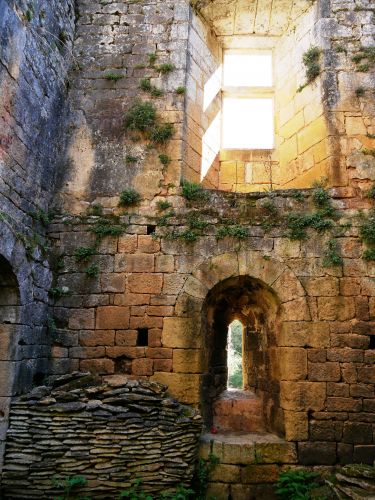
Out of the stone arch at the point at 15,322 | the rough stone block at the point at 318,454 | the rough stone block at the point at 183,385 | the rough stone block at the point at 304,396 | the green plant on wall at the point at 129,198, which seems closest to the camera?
the stone arch at the point at 15,322

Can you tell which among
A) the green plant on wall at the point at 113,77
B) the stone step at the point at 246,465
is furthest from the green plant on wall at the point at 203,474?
the green plant on wall at the point at 113,77

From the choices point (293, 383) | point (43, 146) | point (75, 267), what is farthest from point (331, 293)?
point (43, 146)

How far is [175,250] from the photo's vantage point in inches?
235

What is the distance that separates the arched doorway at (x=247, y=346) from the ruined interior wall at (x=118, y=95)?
2.02 m

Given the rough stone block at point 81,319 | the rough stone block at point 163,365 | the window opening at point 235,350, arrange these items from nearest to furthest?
the rough stone block at point 163,365
the rough stone block at point 81,319
the window opening at point 235,350

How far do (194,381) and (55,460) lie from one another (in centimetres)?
199

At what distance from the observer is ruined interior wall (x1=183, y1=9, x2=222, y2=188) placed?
21.8 feet

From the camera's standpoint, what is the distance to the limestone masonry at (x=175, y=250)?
16.3 feet

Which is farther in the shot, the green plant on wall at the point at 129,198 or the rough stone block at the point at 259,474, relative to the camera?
the green plant on wall at the point at 129,198

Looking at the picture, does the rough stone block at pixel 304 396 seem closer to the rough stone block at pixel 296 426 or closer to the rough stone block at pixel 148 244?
the rough stone block at pixel 296 426

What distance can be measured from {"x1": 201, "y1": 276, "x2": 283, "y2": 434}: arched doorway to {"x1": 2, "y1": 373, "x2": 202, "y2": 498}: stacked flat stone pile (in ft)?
2.90

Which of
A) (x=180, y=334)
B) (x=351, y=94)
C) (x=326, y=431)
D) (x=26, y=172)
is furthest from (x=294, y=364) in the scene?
(x=26, y=172)

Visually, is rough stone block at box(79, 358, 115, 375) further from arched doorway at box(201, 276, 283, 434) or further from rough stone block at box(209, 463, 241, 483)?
rough stone block at box(209, 463, 241, 483)

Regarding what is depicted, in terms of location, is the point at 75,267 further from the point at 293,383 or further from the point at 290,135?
the point at 290,135
